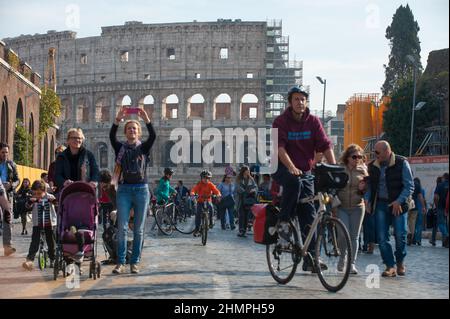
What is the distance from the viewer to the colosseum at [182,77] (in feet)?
245

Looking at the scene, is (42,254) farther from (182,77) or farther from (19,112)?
(182,77)

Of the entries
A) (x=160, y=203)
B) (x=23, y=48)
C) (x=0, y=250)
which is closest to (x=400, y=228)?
(x=0, y=250)

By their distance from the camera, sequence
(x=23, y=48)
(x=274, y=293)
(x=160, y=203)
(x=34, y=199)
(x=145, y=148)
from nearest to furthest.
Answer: (x=274, y=293) < (x=145, y=148) < (x=34, y=199) < (x=160, y=203) < (x=23, y=48)

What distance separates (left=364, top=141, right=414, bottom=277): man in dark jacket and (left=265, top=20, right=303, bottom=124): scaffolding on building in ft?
214

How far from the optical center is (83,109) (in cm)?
7931

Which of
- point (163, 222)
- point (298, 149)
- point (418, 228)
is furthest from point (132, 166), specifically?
point (418, 228)

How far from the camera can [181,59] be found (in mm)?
76500

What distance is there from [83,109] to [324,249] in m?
74.3

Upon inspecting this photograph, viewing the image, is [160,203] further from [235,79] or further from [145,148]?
[235,79]

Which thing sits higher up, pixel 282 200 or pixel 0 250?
pixel 282 200

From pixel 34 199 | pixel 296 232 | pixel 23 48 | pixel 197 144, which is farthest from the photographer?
pixel 23 48

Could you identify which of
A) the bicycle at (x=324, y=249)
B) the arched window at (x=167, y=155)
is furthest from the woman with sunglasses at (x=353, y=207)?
the arched window at (x=167, y=155)

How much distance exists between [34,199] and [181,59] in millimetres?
68201

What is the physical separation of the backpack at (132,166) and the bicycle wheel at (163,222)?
8456 millimetres
